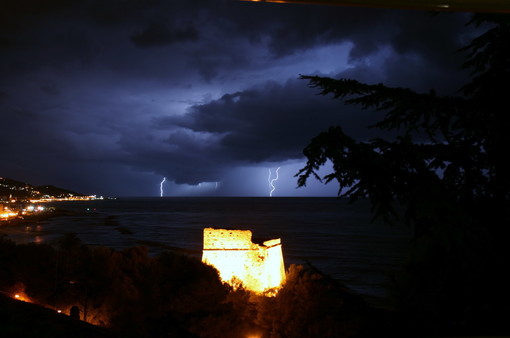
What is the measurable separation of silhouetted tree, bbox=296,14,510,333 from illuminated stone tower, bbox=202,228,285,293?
14.1 m

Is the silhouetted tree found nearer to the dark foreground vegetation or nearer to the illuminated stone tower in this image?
the dark foreground vegetation

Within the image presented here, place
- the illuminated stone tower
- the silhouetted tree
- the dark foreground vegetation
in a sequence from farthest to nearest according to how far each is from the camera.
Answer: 1. the illuminated stone tower
2. the dark foreground vegetation
3. the silhouetted tree

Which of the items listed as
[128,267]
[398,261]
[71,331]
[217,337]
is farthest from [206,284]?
[398,261]

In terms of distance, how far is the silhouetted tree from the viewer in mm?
2281

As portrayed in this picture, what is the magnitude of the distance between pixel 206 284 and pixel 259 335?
319cm

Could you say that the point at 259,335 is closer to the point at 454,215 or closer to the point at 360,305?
the point at 360,305

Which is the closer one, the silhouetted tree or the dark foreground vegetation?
the silhouetted tree

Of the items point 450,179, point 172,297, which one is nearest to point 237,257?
point 172,297

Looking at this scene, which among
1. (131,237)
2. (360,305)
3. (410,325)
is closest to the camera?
(410,325)

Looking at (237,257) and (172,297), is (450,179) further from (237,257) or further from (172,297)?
(172,297)

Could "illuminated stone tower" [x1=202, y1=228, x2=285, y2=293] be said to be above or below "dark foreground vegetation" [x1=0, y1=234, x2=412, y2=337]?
above

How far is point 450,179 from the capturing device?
2947mm

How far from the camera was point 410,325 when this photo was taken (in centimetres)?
254

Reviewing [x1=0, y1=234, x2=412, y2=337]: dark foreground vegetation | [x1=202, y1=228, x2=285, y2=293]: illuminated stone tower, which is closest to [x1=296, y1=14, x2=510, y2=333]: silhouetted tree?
[x1=0, y1=234, x2=412, y2=337]: dark foreground vegetation
